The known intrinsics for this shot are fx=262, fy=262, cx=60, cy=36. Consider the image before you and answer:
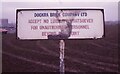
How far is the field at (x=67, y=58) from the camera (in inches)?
323

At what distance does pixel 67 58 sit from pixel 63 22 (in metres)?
6.22

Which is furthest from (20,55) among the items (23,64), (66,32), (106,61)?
(66,32)

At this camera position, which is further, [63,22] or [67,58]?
[67,58]

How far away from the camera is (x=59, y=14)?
145 inches

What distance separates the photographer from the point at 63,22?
12.1 ft

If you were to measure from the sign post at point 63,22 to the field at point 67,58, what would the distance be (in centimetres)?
414

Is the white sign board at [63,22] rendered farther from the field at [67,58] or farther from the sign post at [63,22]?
the field at [67,58]

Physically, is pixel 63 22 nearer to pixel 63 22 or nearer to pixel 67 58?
pixel 63 22

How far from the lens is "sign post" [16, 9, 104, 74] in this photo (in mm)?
3672

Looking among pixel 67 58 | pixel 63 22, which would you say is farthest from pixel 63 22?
pixel 67 58

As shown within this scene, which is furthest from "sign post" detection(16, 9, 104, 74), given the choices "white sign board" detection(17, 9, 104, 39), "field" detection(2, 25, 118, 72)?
"field" detection(2, 25, 118, 72)

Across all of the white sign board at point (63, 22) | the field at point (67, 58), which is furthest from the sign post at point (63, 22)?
the field at point (67, 58)

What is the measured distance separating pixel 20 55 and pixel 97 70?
407 cm

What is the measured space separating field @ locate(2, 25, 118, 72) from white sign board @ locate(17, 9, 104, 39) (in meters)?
4.14
